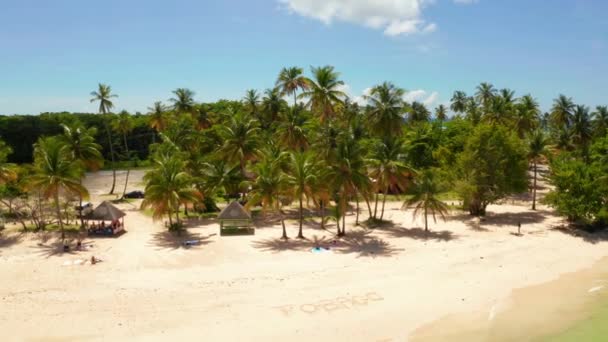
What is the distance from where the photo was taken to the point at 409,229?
34.9m

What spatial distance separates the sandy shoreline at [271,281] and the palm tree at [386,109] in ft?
37.9

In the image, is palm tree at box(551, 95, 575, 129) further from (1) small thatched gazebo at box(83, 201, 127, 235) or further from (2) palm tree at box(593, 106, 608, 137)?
(1) small thatched gazebo at box(83, 201, 127, 235)

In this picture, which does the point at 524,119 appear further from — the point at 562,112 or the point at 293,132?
the point at 293,132

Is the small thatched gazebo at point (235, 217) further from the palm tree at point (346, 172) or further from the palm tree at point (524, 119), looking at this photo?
the palm tree at point (524, 119)

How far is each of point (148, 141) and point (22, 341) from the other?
74.4m

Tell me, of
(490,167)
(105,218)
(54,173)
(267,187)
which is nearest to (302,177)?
(267,187)

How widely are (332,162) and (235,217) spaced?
8.71m

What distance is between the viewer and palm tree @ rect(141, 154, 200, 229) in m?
30.0

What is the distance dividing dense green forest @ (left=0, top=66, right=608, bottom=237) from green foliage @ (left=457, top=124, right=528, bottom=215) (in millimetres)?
89

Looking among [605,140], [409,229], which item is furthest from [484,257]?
[605,140]

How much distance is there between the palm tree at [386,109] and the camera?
4097 cm

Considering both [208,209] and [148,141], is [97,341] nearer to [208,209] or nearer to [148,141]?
[208,209]

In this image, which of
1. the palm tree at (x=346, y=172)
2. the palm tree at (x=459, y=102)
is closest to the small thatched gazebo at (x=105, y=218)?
the palm tree at (x=346, y=172)

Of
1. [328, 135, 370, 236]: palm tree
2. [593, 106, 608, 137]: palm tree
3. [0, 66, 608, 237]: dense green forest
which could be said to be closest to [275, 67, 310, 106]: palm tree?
[0, 66, 608, 237]: dense green forest
